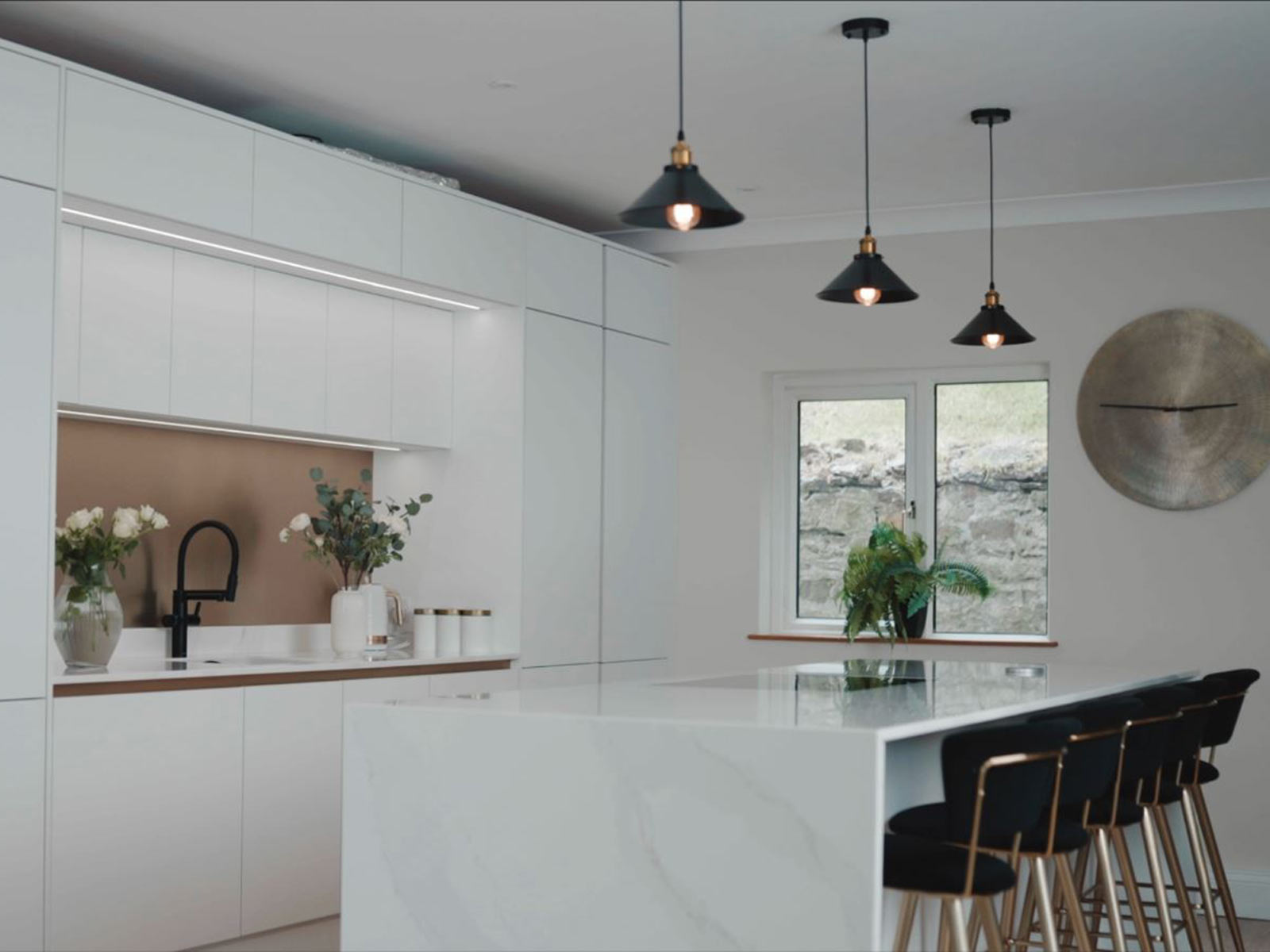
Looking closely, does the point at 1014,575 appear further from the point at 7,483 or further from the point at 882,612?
the point at 7,483

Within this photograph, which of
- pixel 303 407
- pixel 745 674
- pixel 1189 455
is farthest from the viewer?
pixel 1189 455

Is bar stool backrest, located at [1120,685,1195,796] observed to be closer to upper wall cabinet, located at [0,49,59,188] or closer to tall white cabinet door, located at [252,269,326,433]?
tall white cabinet door, located at [252,269,326,433]

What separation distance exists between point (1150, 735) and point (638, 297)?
11.0ft

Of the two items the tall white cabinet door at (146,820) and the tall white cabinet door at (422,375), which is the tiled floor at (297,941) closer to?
the tall white cabinet door at (146,820)

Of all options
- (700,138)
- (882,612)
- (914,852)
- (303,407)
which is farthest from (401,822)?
(882,612)

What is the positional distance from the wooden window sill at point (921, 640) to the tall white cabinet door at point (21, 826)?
346 centimetres

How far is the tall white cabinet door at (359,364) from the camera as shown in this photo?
5.43 m

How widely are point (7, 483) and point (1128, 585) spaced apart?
13.9 feet

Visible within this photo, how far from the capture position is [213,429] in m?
5.23

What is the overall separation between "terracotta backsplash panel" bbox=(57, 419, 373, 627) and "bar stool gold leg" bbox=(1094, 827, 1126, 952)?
121 inches

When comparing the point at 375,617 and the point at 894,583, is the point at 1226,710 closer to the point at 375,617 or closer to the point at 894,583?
the point at 894,583

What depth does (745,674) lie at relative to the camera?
432 centimetres

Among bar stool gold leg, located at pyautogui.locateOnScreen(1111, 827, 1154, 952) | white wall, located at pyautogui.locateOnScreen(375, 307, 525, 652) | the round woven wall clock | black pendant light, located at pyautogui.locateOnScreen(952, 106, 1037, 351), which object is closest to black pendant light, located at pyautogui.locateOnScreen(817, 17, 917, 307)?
black pendant light, located at pyautogui.locateOnScreen(952, 106, 1037, 351)

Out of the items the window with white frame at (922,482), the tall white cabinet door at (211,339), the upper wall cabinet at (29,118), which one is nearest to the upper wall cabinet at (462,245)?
the tall white cabinet door at (211,339)
